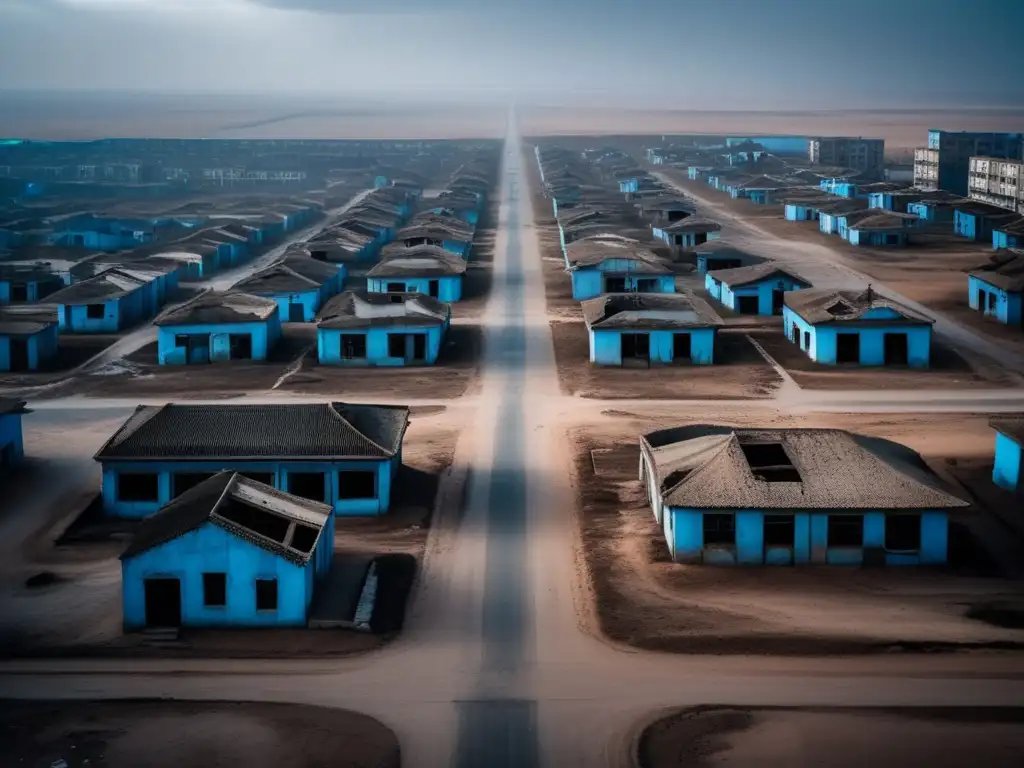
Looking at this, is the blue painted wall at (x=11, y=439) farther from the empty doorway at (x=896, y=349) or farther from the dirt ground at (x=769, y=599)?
the empty doorway at (x=896, y=349)

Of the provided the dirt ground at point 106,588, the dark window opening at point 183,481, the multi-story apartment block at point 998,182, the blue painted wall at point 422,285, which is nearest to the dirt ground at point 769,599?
the dirt ground at point 106,588

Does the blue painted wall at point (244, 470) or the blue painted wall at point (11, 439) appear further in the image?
the blue painted wall at point (11, 439)

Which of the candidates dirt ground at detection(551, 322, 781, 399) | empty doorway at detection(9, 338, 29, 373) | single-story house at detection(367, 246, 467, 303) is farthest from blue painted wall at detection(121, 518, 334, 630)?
single-story house at detection(367, 246, 467, 303)

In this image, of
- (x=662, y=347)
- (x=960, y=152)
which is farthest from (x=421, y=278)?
(x=960, y=152)

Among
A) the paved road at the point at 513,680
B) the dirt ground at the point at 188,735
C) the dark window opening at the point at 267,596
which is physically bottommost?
the dirt ground at the point at 188,735

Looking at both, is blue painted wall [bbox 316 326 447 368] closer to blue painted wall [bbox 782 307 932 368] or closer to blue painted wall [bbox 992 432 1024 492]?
blue painted wall [bbox 782 307 932 368]

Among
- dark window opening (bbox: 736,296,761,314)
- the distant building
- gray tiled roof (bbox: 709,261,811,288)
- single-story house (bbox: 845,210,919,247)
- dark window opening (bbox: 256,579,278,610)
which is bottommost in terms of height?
dark window opening (bbox: 256,579,278,610)
